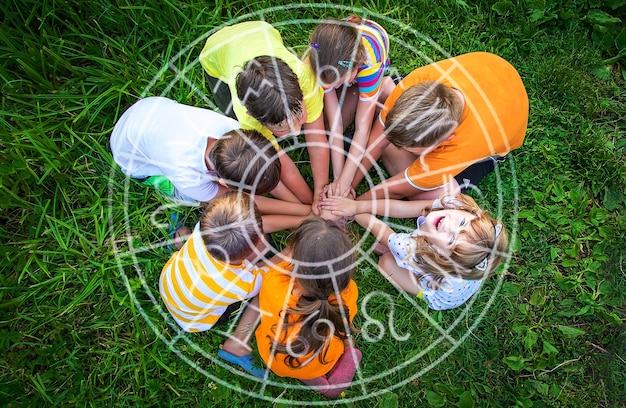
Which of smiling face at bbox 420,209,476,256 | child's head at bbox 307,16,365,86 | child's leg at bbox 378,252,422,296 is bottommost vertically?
child's leg at bbox 378,252,422,296

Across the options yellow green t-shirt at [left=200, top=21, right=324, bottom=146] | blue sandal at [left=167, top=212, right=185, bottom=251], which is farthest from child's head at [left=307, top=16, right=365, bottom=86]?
blue sandal at [left=167, top=212, right=185, bottom=251]

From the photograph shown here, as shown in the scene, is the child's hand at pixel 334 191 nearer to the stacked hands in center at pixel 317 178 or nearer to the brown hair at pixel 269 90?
the stacked hands in center at pixel 317 178

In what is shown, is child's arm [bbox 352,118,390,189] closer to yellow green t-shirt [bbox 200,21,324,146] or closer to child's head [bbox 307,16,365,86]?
yellow green t-shirt [bbox 200,21,324,146]

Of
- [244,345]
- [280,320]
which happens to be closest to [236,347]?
[244,345]

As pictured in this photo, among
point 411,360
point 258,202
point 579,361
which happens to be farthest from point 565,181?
point 258,202

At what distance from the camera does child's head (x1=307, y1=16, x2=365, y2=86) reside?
2.05 m

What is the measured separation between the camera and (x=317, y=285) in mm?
1855

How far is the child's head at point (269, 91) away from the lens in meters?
1.98

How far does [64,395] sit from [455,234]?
223 centimetres

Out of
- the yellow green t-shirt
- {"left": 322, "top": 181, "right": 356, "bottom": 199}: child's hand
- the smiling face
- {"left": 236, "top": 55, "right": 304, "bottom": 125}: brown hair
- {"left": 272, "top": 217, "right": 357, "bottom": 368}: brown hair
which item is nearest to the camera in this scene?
{"left": 272, "top": 217, "right": 357, "bottom": 368}: brown hair

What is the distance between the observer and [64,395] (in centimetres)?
238

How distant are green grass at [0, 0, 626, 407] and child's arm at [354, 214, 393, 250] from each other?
0.08 meters

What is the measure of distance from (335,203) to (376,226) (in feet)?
0.94

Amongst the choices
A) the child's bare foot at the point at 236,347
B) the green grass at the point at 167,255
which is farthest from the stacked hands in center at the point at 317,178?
the green grass at the point at 167,255
